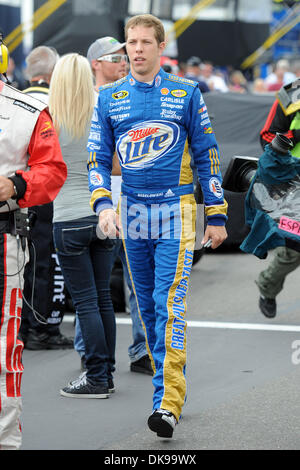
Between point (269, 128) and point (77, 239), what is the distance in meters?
1.71

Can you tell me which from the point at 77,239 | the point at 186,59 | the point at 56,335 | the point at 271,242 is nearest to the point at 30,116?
the point at 77,239

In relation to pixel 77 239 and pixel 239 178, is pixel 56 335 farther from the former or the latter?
pixel 239 178

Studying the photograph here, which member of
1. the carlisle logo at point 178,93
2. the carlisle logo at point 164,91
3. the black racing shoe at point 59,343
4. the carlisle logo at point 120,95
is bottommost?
the black racing shoe at point 59,343

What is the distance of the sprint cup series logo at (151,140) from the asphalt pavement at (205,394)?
4.68 ft

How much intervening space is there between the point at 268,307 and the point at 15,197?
149 inches

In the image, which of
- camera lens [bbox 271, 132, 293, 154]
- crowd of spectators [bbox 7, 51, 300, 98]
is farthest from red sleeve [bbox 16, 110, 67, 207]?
crowd of spectators [bbox 7, 51, 300, 98]

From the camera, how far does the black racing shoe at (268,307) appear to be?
7.61 m

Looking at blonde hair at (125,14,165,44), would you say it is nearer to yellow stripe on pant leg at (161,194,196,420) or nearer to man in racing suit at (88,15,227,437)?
man in racing suit at (88,15,227,437)

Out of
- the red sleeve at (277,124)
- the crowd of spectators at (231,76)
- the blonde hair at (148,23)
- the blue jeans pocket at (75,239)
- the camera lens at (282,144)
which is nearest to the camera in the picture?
the blonde hair at (148,23)

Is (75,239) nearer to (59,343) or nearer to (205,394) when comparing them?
(205,394)

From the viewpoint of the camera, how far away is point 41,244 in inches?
277

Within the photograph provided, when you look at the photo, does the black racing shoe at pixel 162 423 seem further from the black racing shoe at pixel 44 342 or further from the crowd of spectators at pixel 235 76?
the crowd of spectators at pixel 235 76

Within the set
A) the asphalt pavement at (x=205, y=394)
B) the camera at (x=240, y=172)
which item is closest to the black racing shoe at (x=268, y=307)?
the asphalt pavement at (x=205, y=394)

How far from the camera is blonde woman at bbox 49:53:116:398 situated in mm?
5715
